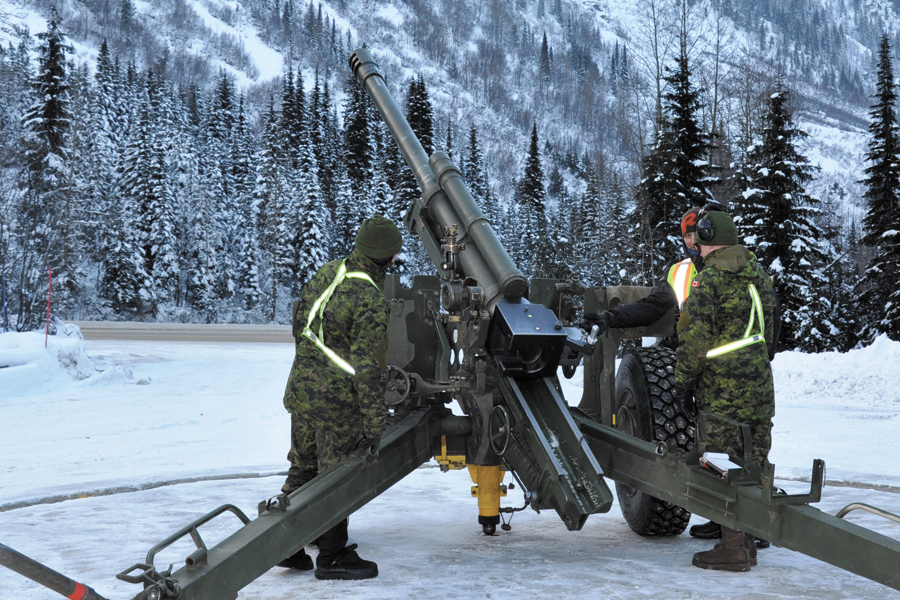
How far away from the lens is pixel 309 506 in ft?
12.1

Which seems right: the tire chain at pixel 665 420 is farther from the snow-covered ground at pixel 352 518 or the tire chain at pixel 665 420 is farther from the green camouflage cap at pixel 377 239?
the green camouflage cap at pixel 377 239

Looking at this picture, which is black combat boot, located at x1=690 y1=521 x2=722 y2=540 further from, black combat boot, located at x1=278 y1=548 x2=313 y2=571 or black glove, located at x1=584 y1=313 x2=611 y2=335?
black combat boot, located at x1=278 y1=548 x2=313 y2=571

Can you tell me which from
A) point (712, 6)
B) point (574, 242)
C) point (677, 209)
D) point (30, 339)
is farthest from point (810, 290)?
point (574, 242)

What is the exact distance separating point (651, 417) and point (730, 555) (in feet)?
3.10

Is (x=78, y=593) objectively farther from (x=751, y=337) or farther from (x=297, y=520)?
(x=751, y=337)

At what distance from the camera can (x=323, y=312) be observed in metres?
4.43

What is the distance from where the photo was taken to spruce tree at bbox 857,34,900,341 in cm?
2689

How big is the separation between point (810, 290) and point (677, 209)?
14.6 feet

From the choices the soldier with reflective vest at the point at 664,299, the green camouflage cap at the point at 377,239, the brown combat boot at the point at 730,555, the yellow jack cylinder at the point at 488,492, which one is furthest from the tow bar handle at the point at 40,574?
the soldier with reflective vest at the point at 664,299

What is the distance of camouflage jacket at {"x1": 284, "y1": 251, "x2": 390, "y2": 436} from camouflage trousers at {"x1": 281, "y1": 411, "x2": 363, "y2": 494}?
3 cm

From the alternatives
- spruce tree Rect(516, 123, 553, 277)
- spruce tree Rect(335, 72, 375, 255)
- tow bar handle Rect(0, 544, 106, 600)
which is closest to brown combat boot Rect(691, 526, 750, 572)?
tow bar handle Rect(0, 544, 106, 600)

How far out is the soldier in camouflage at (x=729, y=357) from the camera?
4.41 meters

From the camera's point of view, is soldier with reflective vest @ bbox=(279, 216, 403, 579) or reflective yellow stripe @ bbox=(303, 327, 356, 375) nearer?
soldier with reflective vest @ bbox=(279, 216, 403, 579)

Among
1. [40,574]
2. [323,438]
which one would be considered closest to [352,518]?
[323,438]
